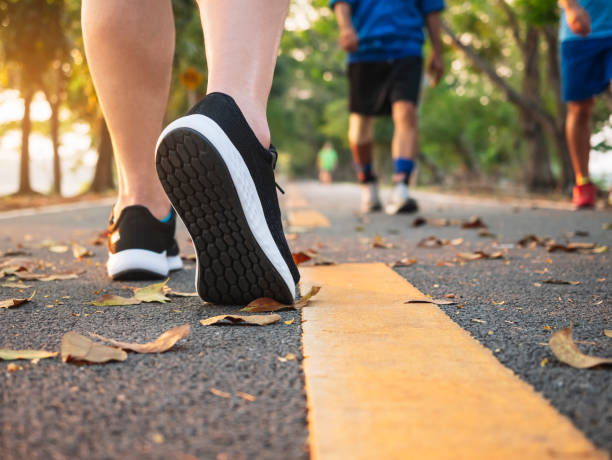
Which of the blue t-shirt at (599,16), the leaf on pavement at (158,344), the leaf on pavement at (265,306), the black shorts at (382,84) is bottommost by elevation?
the leaf on pavement at (265,306)

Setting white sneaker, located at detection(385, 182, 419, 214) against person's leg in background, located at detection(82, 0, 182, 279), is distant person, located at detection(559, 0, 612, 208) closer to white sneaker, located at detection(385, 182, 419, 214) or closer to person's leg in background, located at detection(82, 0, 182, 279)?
white sneaker, located at detection(385, 182, 419, 214)

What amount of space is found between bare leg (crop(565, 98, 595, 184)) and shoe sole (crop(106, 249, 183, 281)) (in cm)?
434

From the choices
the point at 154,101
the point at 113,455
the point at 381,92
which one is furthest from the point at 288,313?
the point at 381,92

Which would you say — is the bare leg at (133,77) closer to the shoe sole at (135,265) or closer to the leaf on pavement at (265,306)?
the shoe sole at (135,265)

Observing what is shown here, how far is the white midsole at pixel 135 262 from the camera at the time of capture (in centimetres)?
232

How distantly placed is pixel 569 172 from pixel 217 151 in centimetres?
1066

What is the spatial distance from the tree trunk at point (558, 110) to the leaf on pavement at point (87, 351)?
1089cm

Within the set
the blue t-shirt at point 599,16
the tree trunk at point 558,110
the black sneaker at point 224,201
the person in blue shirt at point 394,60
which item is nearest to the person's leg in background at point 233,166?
the black sneaker at point 224,201

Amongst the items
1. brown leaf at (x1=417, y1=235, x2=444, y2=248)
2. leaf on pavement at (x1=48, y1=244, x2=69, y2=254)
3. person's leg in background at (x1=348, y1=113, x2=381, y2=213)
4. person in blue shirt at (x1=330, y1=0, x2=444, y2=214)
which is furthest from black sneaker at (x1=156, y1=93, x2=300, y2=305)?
person's leg in background at (x1=348, y1=113, x2=381, y2=213)

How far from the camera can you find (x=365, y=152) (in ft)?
22.0

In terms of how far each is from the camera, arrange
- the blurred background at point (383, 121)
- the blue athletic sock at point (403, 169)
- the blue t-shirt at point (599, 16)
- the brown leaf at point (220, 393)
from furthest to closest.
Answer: the blurred background at point (383, 121), the blue athletic sock at point (403, 169), the blue t-shirt at point (599, 16), the brown leaf at point (220, 393)

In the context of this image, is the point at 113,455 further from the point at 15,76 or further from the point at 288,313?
the point at 15,76

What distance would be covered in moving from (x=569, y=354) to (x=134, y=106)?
172 cm

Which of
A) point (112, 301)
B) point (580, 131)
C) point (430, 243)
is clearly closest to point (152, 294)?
point (112, 301)
